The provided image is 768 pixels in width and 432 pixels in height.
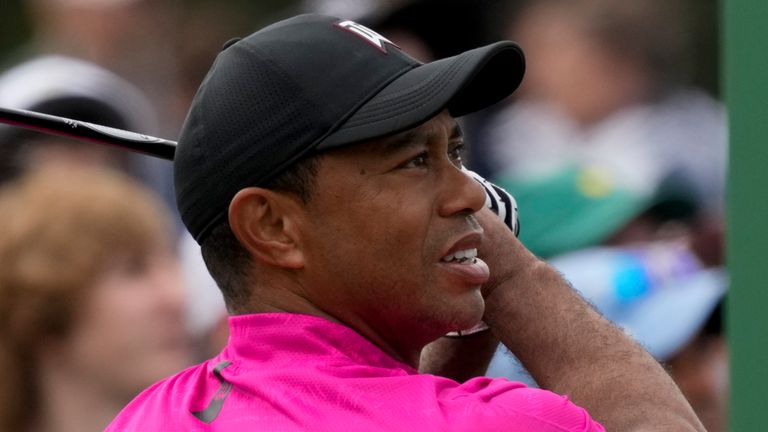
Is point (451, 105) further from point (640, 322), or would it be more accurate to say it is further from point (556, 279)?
point (640, 322)

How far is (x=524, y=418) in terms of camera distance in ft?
7.72

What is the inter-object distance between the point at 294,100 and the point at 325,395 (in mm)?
466

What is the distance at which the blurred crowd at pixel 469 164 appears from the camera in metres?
4.25

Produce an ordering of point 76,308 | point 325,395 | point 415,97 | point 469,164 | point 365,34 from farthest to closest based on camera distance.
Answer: point 469,164, point 76,308, point 365,34, point 415,97, point 325,395

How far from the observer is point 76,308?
4223 millimetres

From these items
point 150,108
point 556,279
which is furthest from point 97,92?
point 556,279

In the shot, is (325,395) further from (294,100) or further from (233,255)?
(294,100)

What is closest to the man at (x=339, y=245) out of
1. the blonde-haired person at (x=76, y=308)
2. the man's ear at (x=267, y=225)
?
the man's ear at (x=267, y=225)

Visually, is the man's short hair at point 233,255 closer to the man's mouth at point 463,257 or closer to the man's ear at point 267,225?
the man's ear at point 267,225

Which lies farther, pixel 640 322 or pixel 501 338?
pixel 640 322

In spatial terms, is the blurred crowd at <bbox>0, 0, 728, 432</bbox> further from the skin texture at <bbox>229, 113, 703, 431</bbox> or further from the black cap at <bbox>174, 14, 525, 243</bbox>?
the black cap at <bbox>174, 14, 525, 243</bbox>

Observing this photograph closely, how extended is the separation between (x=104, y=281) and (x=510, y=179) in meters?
2.29

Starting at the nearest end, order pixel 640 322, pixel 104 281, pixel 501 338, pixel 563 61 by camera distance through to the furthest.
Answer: pixel 501 338 < pixel 104 281 < pixel 640 322 < pixel 563 61

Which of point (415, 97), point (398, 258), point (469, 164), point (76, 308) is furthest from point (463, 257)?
point (469, 164)
